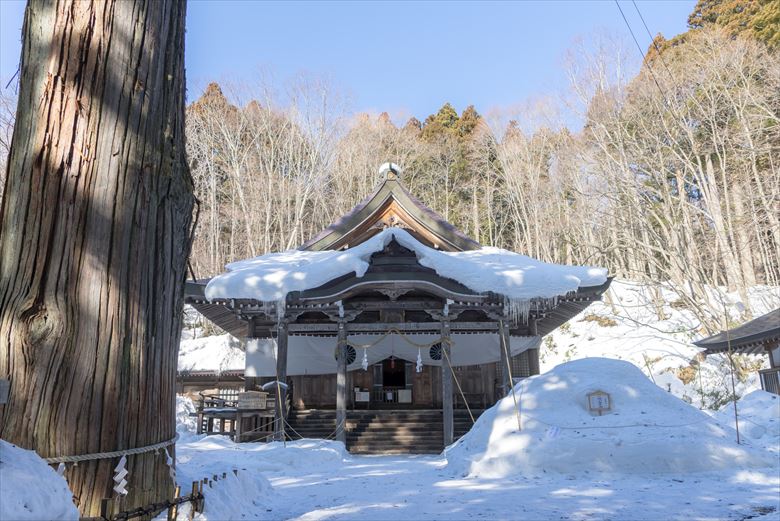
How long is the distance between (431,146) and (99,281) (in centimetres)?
3868

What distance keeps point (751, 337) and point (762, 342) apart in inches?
40.7

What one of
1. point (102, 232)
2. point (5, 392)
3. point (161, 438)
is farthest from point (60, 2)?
point (161, 438)

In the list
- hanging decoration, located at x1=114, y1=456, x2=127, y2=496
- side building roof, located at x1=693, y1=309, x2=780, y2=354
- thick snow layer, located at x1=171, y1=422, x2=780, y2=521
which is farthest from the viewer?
side building roof, located at x1=693, y1=309, x2=780, y2=354

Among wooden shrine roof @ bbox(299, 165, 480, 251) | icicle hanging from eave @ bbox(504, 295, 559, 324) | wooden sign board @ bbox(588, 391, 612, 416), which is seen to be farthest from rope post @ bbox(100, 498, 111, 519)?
wooden shrine roof @ bbox(299, 165, 480, 251)

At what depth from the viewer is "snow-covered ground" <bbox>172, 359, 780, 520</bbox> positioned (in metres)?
5.34

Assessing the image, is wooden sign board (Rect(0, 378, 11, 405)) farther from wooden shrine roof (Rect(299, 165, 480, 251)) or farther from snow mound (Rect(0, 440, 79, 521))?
wooden shrine roof (Rect(299, 165, 480, 251))

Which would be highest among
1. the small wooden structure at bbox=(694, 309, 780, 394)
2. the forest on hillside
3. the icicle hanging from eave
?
the forest on hillside

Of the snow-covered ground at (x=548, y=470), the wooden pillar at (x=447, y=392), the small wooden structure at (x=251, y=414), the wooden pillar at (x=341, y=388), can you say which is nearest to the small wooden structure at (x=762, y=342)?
the snow-covered ground at (x=548, y=470)

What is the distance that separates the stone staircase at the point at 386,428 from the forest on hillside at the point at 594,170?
11383mm

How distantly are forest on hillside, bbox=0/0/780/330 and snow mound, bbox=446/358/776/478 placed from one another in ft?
42.9

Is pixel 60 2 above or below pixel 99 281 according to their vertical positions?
above

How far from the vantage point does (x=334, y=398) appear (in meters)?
15.5

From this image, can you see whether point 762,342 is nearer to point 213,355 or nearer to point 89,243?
point 89,243

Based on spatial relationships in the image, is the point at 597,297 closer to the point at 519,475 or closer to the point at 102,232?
the point at 519,475
